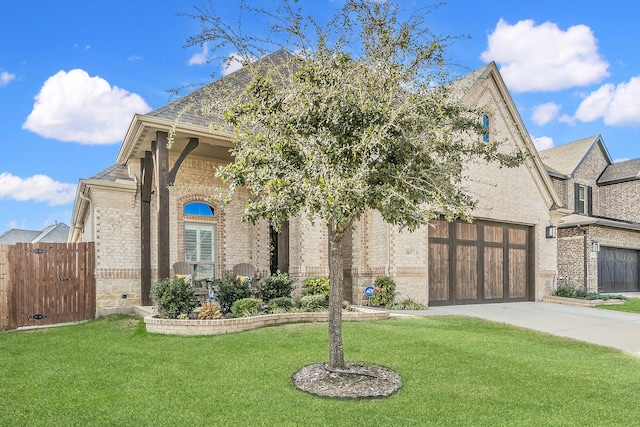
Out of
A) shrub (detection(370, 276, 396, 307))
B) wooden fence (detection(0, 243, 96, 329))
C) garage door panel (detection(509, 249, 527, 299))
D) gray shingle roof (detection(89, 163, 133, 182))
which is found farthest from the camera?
garage door panel (detection(509, 249, 527, 299))

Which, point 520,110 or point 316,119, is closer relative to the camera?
point 316,119

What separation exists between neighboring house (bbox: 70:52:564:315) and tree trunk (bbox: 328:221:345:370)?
217 inches

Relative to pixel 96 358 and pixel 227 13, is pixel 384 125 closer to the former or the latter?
pixel 227 13

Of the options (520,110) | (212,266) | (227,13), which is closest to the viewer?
(227,13)

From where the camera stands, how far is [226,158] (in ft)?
42.7

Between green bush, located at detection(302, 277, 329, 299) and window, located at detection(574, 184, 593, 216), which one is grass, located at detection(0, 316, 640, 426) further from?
window, located at detection(574, 184, 593, 216)

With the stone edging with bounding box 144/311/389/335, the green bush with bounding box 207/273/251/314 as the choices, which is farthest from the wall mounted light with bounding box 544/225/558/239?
the green bush with bounding box 207/273/251/314

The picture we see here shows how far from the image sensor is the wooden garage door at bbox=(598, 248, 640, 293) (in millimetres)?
19797

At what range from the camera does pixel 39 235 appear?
114 ft

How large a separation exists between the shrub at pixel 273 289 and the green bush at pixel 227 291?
2.28ft

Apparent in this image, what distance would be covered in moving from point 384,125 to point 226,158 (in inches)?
355

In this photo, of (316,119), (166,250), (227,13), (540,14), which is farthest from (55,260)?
(540,14)

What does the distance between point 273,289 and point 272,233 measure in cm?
374

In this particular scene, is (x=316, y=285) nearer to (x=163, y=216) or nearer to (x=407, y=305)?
(x=407, y=305)
